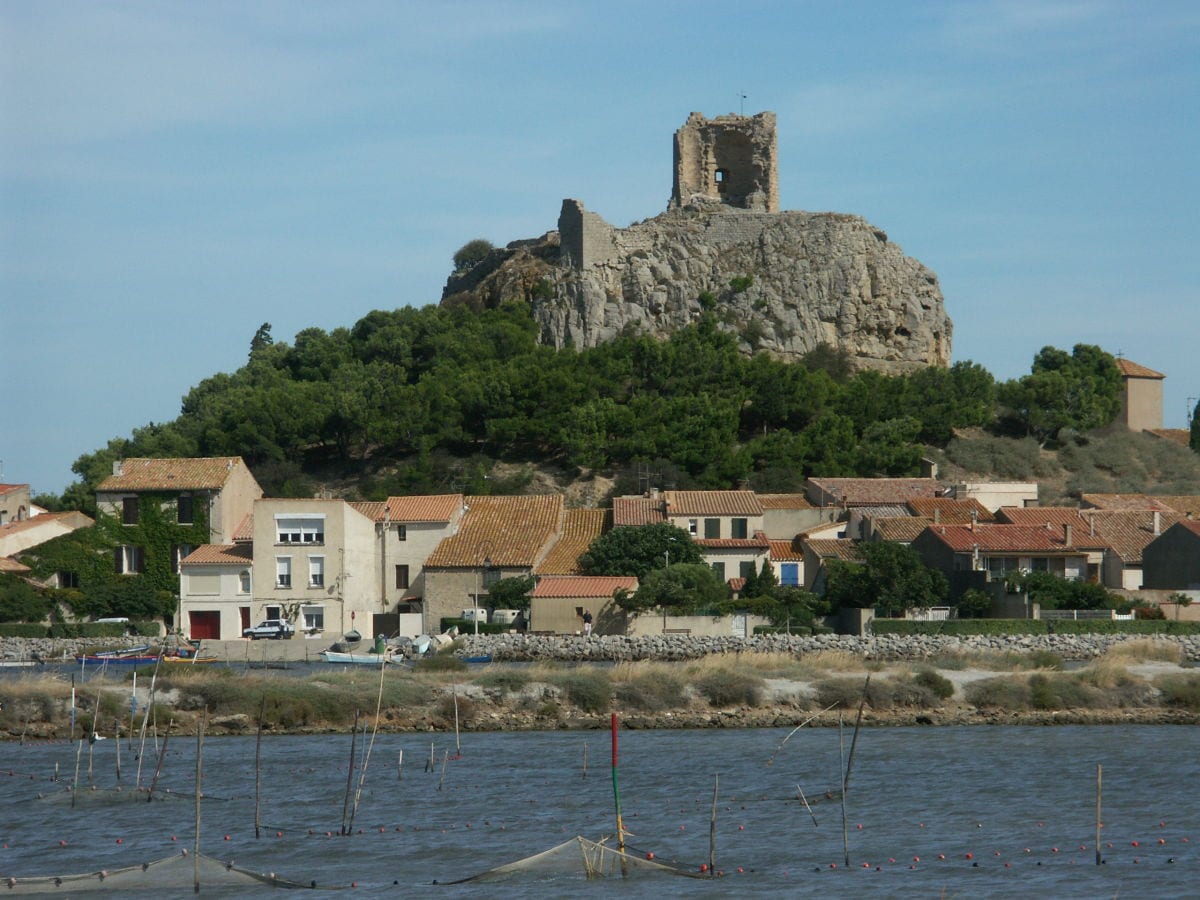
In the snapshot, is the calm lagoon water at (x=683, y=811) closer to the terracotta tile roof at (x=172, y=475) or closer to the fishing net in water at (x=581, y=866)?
the fishing net in water at (x=581, y=866)

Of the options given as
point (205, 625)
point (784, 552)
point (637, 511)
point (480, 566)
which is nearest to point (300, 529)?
point (205, 625)

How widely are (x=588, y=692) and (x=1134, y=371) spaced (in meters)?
57.9

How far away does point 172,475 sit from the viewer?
5628 cm

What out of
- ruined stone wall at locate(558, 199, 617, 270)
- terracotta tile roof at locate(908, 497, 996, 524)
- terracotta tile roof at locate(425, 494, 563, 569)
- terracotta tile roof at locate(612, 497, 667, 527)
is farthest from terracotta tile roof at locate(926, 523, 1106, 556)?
ruined stone wall at locate(558, 199, 617, 270)

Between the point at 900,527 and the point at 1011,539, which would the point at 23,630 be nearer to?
the point at 900,527

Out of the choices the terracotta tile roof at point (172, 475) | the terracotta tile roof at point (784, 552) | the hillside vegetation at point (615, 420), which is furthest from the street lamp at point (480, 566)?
the hillside vegetation at point (615, 420)

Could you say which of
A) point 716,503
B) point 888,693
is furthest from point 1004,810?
point 716,503

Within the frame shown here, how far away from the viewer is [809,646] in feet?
155

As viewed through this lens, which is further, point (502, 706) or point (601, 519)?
point (601, 519)

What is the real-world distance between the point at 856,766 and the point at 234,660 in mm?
21506

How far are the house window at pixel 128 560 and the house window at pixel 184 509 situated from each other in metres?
1.59

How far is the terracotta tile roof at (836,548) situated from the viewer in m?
55.3

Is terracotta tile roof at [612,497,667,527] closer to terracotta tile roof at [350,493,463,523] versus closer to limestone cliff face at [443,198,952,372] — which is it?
terracotta tile roof at [350,493,463,523]

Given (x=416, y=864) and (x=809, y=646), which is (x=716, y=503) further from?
(x=416, y=864)
